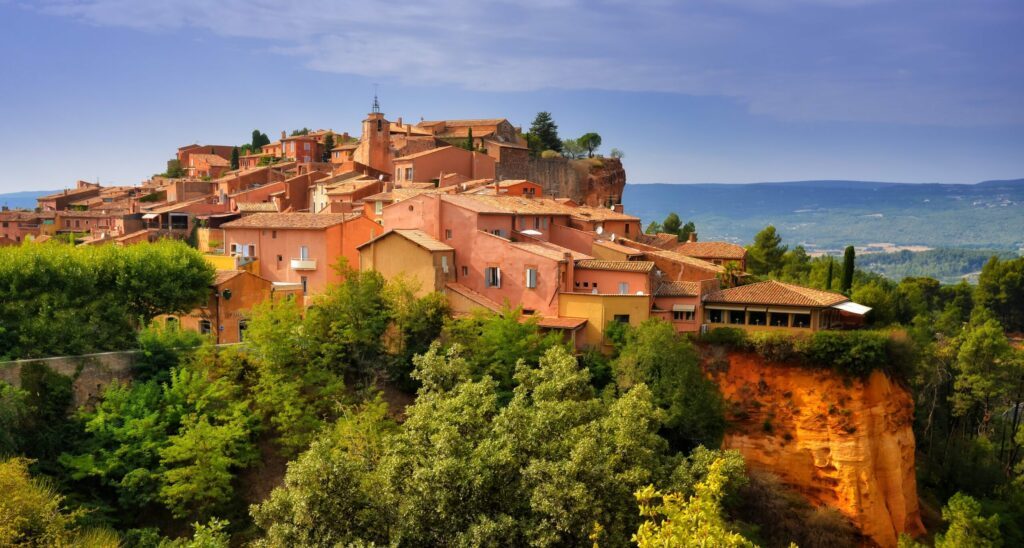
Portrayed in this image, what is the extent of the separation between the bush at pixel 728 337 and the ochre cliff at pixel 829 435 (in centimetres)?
54

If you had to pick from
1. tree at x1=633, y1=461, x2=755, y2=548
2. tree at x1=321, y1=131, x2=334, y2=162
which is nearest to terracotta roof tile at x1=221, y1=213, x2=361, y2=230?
tree at x1=633, y1=461, x2=755, y2=548

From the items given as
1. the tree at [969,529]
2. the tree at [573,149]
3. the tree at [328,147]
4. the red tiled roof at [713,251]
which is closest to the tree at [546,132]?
the tree at [573,149]

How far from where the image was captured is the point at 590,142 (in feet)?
263

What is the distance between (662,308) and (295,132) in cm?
6842

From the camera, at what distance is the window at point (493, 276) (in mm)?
35188

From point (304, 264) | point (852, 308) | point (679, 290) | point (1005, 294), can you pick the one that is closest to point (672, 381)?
point (679, 290)

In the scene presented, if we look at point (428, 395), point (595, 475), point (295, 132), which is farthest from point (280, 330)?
point (295, 132)

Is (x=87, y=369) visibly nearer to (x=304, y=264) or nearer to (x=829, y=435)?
(x=304, y=264)

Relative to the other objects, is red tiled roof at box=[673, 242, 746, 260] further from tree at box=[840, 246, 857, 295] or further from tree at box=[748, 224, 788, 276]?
tree at box=[748, 224, 788, 276]

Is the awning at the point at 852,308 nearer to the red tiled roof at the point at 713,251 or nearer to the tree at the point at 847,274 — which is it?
the tree at the point at 847,274

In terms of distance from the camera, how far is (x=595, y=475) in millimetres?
19516

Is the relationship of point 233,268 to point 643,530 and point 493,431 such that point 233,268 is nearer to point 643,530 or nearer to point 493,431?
point 493,431

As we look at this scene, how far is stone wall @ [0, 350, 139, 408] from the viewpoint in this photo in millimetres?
26188

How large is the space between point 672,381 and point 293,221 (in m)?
18.4
